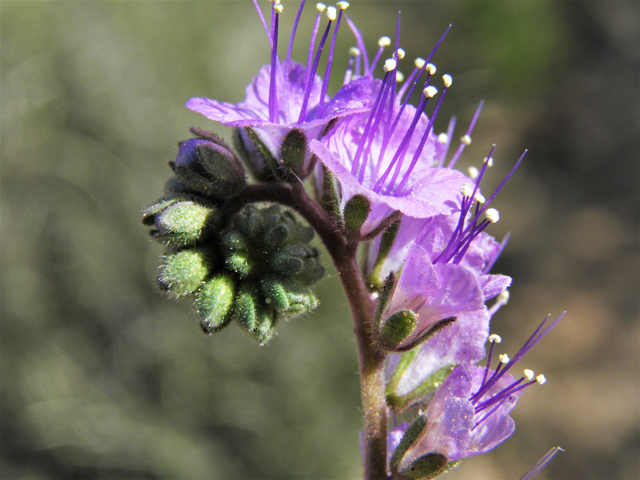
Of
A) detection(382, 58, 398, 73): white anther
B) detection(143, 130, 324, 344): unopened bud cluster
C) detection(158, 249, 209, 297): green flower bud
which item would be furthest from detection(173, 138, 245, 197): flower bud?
detection(382, 58, 398, 73): white anther

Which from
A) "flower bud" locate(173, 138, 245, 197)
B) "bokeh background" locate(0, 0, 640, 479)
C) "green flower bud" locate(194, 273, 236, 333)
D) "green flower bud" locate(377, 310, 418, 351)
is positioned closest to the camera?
"green flower bud" locate(377, 310, 418, 351)

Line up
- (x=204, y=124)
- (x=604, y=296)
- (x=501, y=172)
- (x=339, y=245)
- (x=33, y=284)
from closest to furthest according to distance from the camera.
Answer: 1. (x=339, y=245)
2. (x=33, y=284)
3. (x=204, y=124)
4. (x=604, y=296)
5. (x=501, y=172)

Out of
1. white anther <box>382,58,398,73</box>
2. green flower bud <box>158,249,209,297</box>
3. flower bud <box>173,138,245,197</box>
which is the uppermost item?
flower bud <box>173,138,245,197</box>

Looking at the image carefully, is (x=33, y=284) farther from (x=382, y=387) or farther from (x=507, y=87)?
(x=507, y=87)

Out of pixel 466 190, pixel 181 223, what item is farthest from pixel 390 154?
pixel 181 223

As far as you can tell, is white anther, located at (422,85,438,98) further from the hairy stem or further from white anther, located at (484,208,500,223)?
the hairy stem

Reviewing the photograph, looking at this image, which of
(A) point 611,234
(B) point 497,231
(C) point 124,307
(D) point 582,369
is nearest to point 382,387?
(C) point 124,307
